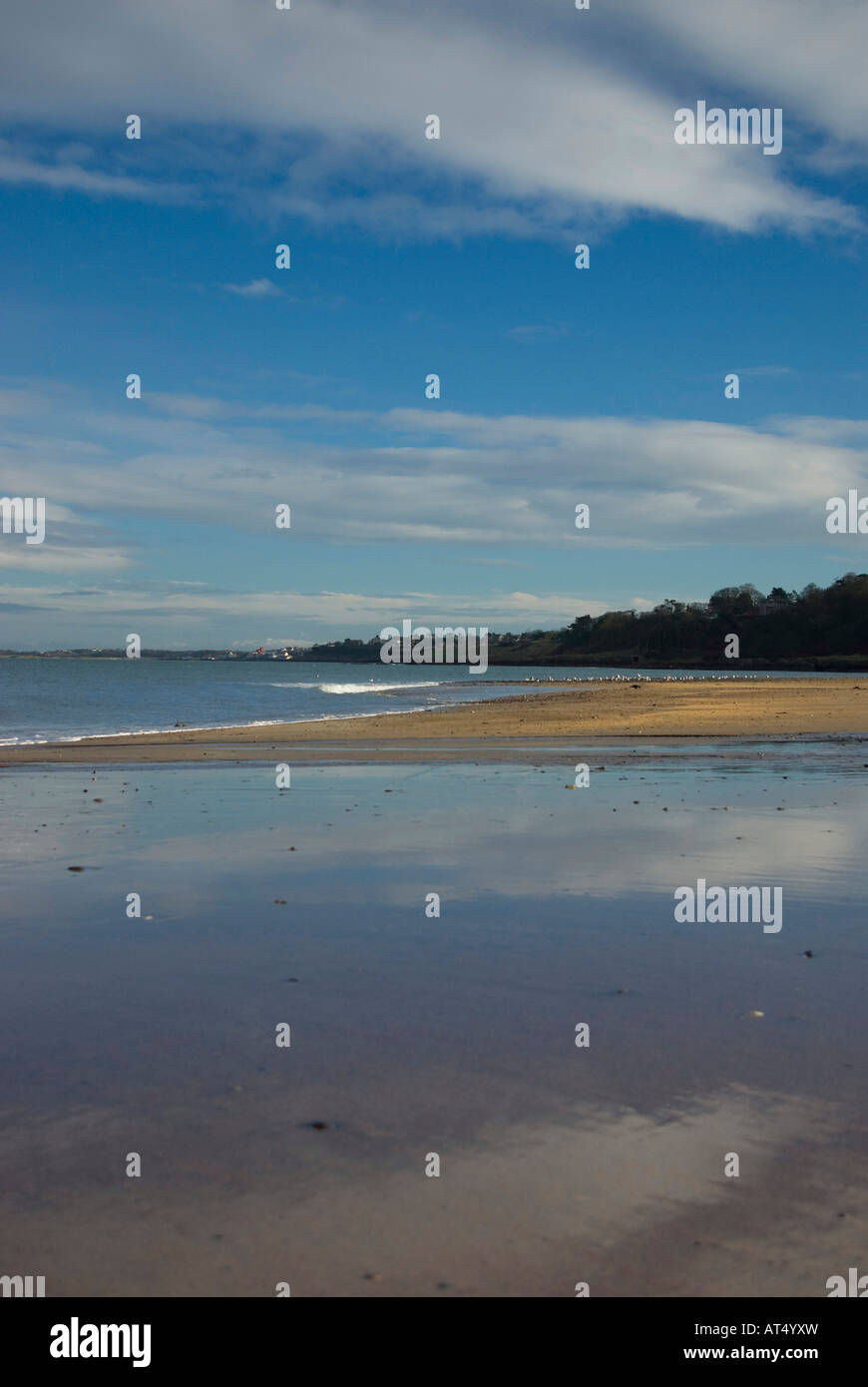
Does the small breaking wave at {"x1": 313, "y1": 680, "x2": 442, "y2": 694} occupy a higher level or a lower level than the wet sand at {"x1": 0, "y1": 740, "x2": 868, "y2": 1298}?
higher

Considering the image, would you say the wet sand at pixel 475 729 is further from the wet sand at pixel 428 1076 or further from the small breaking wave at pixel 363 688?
the small breaking wave at pixel 363 688

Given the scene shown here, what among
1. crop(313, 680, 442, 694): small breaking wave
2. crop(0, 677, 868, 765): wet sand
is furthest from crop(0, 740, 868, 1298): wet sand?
crop(313, 680, 442, 694): small breaking wave

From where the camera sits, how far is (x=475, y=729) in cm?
3269

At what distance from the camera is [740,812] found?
534 inches

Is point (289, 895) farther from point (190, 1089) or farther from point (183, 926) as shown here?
point (190, 1089)

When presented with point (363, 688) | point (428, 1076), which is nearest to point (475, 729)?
point (428, 1076)

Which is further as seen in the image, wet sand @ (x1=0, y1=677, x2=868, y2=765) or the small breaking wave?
the small breaking wave

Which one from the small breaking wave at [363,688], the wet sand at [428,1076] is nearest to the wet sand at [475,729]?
the wet sand at [428,1076]

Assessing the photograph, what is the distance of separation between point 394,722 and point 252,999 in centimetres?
3116

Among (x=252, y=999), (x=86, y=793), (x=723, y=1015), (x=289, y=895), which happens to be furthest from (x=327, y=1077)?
(x=86, y=793)

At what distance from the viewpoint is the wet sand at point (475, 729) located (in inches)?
982

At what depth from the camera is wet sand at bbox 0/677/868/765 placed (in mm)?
24938

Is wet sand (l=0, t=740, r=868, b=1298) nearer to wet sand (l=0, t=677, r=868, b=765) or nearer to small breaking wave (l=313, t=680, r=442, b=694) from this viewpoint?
wet sand (l=0, t=677, r=868, b=765)

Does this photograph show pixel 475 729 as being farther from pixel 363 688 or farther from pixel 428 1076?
pixel 363 688
